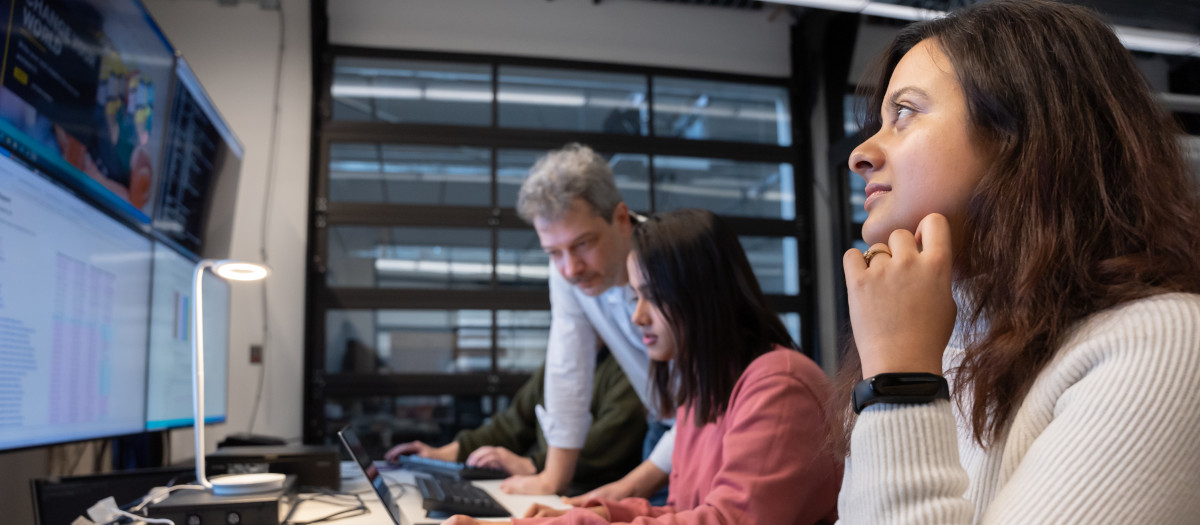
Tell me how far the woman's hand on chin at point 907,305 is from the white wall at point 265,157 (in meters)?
3.90

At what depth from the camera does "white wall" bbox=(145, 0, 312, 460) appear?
4152mm

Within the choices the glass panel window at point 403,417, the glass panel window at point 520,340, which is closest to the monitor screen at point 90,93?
the glass panel window at point 403,417

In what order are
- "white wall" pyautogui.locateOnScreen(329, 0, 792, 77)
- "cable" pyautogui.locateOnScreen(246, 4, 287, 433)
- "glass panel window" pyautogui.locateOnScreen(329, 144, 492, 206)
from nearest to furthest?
"cable" pyautogui.locateOnScreen(246, 4, 287, 433), "glass panel window" pyautogui.locateOnScreen(329, 144, 492, 206), "white wall" pyautogui.locateOnScreen(329, 0, 792, 77)

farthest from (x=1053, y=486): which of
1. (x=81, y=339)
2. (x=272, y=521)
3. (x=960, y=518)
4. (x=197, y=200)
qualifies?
(x=197, y=200)

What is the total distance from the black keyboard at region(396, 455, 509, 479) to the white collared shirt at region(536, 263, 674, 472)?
24 cm

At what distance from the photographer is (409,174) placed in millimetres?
4488

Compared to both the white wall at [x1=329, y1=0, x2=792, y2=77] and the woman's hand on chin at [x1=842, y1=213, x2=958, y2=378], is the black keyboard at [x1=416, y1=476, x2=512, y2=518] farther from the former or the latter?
the white wall at [x1=329, y1=0, x2=792, y2=77]

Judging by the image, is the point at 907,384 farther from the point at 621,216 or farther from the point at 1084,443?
the point at 621,216

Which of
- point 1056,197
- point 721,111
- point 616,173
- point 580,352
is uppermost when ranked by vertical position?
point 721,111

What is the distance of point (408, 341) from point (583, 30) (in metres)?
2.04

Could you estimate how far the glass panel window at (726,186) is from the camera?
480cm

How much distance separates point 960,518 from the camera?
64 cm

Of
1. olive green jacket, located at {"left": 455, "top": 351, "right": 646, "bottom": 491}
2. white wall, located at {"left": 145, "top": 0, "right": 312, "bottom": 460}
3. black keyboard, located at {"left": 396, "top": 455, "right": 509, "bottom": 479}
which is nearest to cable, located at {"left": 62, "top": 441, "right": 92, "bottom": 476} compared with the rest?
black keyboard, located at {"left": 396, "top": 455, "right": 509, "bottom": 479}

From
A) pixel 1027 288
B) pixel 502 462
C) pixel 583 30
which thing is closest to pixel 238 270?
pixel 502 462
